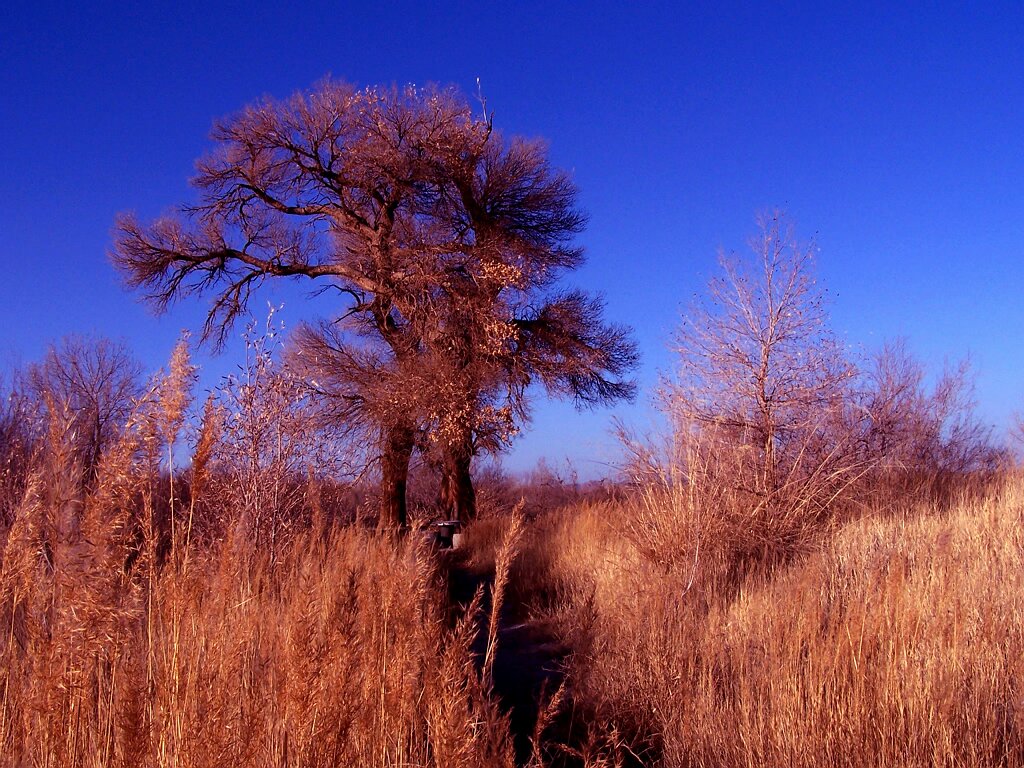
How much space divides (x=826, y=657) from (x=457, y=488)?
40.3 ft

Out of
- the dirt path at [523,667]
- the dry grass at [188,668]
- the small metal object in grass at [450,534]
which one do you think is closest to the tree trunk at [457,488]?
the small metal object in grass at [450,534]

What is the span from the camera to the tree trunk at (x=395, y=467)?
1442cm

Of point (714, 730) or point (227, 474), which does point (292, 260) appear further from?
point (714, 730)

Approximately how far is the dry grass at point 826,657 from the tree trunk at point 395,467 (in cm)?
860

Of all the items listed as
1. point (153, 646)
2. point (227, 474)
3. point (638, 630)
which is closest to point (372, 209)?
point (227, 474)

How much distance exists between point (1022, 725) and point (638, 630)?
2.17 meters

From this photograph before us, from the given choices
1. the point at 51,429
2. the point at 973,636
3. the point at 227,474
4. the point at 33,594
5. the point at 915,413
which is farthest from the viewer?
the point at 915,413

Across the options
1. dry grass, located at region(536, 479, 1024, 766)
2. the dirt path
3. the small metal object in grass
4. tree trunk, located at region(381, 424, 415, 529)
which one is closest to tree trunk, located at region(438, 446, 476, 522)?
tree trunk, located at region(381, 424, 415, 529)

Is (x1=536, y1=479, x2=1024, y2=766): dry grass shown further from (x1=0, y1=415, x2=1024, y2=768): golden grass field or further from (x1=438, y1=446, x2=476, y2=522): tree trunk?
(x1=438, y1=446, x2=476, y2=522): tree trunk

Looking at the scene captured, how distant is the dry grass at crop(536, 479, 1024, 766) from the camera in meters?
3.04

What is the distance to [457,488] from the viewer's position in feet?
50.4

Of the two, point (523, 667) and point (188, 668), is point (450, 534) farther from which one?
point (188, 668)

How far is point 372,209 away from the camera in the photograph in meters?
15.4

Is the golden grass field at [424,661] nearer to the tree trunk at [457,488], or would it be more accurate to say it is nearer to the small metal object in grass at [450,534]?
the small metal object in grass at [450,534]
